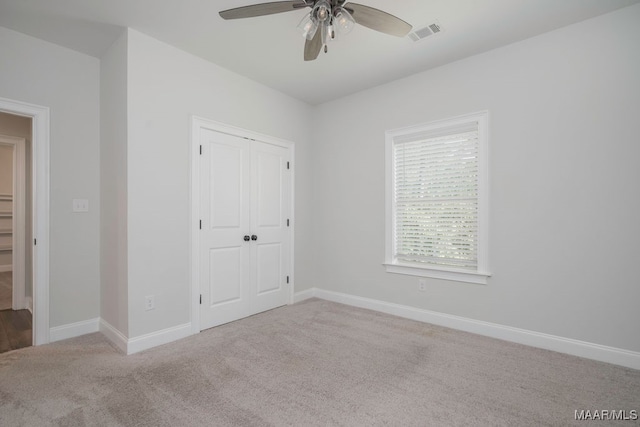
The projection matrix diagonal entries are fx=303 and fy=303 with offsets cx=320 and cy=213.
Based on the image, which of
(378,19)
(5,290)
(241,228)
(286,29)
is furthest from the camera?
(5,290)

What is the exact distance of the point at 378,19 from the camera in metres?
1.91

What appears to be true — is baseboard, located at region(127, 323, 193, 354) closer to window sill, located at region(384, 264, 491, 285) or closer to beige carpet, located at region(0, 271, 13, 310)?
window sill, located at region(384, 264, 491, 285)

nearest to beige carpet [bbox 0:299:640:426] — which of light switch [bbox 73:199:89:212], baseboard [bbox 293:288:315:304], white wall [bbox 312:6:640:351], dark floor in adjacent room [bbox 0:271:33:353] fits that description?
dark floor in adjacent room [bbox 0:271:33:353]

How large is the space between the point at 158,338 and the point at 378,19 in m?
3.15

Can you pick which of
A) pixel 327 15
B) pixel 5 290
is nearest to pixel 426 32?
pixel 327 15

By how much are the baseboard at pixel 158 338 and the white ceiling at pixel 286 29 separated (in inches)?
107

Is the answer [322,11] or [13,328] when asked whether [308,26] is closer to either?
[322,11]

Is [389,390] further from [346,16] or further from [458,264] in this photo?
[346,16]

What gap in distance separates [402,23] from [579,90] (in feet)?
5.88

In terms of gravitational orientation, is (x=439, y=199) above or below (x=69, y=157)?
below

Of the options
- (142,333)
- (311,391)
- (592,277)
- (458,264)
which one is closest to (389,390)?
(311,391)

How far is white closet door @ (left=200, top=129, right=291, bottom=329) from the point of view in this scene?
3215 millimetres

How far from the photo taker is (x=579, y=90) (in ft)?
8.40

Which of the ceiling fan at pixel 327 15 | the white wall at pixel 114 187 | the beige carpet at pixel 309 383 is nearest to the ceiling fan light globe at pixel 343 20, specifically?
the ceiling fan at pixel 327 15
